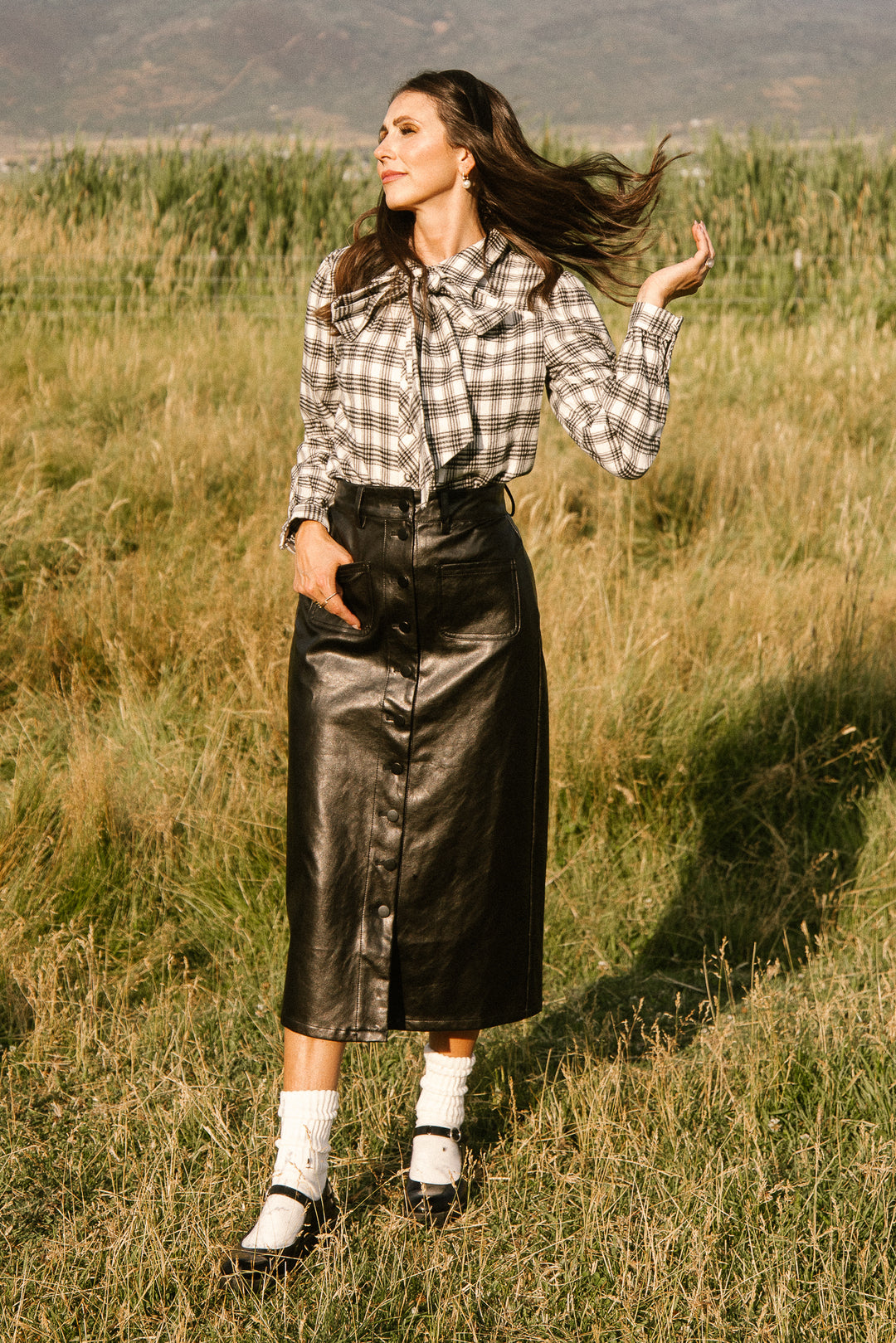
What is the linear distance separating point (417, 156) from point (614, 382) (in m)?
0.55

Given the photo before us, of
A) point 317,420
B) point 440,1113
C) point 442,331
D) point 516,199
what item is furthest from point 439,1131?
point 516,199

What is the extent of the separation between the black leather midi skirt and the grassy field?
0.43 m

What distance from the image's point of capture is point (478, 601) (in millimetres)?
2182

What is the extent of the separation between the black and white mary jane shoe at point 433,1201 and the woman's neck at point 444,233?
68.7 inches

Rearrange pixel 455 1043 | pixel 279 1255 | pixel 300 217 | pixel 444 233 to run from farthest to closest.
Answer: pixel 300 217 < pixel 455 1043 < pixel 444 233 < pixel 279 1255

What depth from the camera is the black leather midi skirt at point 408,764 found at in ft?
7.14

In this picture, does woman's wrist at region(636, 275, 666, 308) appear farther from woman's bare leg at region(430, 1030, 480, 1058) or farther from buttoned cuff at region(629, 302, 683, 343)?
woman's bare leg at region(430, 1030, 480, 1058)

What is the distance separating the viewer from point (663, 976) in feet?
10.2

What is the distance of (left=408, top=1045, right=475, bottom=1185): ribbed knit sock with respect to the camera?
2.33 m

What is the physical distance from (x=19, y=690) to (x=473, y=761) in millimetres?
2287

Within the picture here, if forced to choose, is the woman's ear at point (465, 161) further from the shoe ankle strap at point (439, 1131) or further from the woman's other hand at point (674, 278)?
the shoe ankle strap at point (439, 1131)

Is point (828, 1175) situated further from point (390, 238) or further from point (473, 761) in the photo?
point (390, 238)

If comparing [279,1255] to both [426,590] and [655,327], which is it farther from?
[655,327]

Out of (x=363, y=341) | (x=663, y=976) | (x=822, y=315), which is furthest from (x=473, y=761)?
(x=822, y=315)
